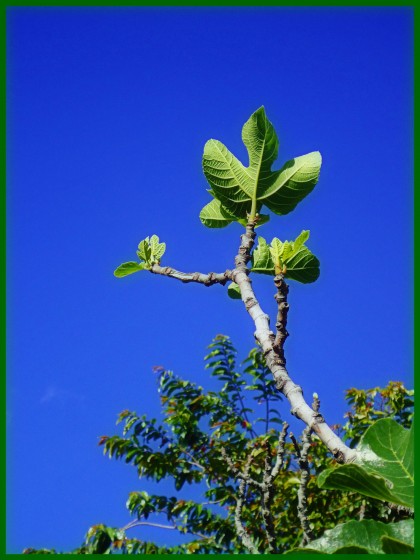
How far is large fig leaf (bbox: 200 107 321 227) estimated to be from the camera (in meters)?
1.84

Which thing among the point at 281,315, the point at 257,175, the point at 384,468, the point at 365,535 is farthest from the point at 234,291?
the point at 365,535

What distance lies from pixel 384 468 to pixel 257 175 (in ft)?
3.75

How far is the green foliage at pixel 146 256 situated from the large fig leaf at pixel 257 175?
254 mm

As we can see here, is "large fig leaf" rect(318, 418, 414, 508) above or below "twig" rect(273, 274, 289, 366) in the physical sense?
below

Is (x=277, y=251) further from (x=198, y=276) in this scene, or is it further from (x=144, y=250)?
(x=144, y=250)

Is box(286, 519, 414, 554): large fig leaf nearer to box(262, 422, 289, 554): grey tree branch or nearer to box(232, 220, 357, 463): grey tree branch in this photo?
box(232, 220, 357, 463): grey tree branch

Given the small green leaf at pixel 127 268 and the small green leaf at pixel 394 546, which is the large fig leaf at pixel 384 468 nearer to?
the small green leaf at pixel 394 546

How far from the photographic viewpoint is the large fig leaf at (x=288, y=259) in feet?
5.73

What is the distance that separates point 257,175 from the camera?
1.92 m

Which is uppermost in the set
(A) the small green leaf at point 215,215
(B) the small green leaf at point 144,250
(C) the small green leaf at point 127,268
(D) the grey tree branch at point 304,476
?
(A) the small green leaf at point 215,215

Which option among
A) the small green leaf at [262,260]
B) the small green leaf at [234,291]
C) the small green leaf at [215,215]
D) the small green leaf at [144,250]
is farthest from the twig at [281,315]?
the small green leaf at [144,250]

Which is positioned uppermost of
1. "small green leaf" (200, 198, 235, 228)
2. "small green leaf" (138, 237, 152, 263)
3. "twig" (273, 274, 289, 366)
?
"small green leaf" (200, 198, 235, 228)

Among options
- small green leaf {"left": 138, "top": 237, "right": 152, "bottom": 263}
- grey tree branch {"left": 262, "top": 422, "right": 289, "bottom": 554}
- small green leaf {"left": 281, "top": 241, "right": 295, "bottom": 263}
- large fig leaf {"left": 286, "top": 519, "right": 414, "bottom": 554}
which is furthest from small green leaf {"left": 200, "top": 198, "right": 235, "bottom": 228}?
large fig leaf {"left": 286, "top": 519, "right": 414, "bottom": 554}

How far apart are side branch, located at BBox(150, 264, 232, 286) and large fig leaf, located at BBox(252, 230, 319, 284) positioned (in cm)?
9
